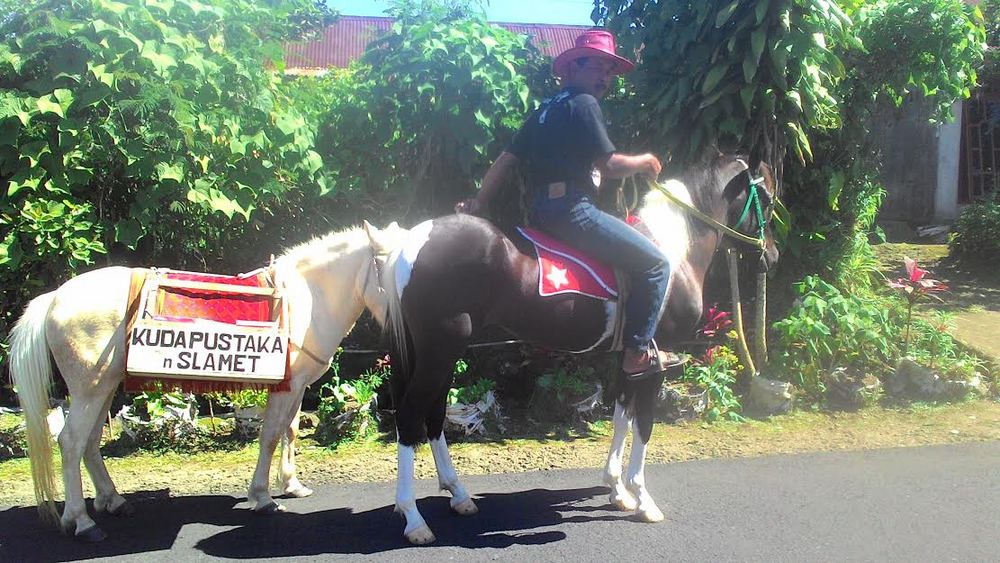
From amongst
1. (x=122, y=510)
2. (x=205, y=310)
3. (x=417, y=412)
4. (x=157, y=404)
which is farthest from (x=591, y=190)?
(x=157, y=404)

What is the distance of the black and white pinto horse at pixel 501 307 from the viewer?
3.69 meters

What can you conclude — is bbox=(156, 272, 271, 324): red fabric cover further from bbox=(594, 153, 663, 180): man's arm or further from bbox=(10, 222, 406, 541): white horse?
bbox=(594, 153, 663, 180): man's arm

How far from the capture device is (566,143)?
3668 mm

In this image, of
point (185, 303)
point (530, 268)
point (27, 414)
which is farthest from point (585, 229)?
point (27, 414)

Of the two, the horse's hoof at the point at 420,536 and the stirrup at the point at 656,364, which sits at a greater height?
the stirrup at the point at 656,364

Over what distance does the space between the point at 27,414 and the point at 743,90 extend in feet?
16.3

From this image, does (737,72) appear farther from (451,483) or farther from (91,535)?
(91,535)

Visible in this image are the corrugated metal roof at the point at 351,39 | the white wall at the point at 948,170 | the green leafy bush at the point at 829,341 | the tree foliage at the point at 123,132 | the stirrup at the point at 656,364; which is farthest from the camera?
the corrugated metal roof at the point at 351,39

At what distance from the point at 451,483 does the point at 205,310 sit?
164 cm

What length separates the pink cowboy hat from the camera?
3771 millimetres

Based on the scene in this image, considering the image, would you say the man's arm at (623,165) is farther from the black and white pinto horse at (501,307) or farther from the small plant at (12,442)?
the small plant at (12,442)

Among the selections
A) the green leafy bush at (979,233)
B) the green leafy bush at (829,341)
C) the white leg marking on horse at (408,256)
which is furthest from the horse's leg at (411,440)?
the green leafy bush at (979,233)

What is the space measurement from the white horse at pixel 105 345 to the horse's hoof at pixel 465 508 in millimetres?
1006

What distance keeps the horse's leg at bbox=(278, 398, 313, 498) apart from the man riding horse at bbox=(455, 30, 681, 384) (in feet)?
6.17
